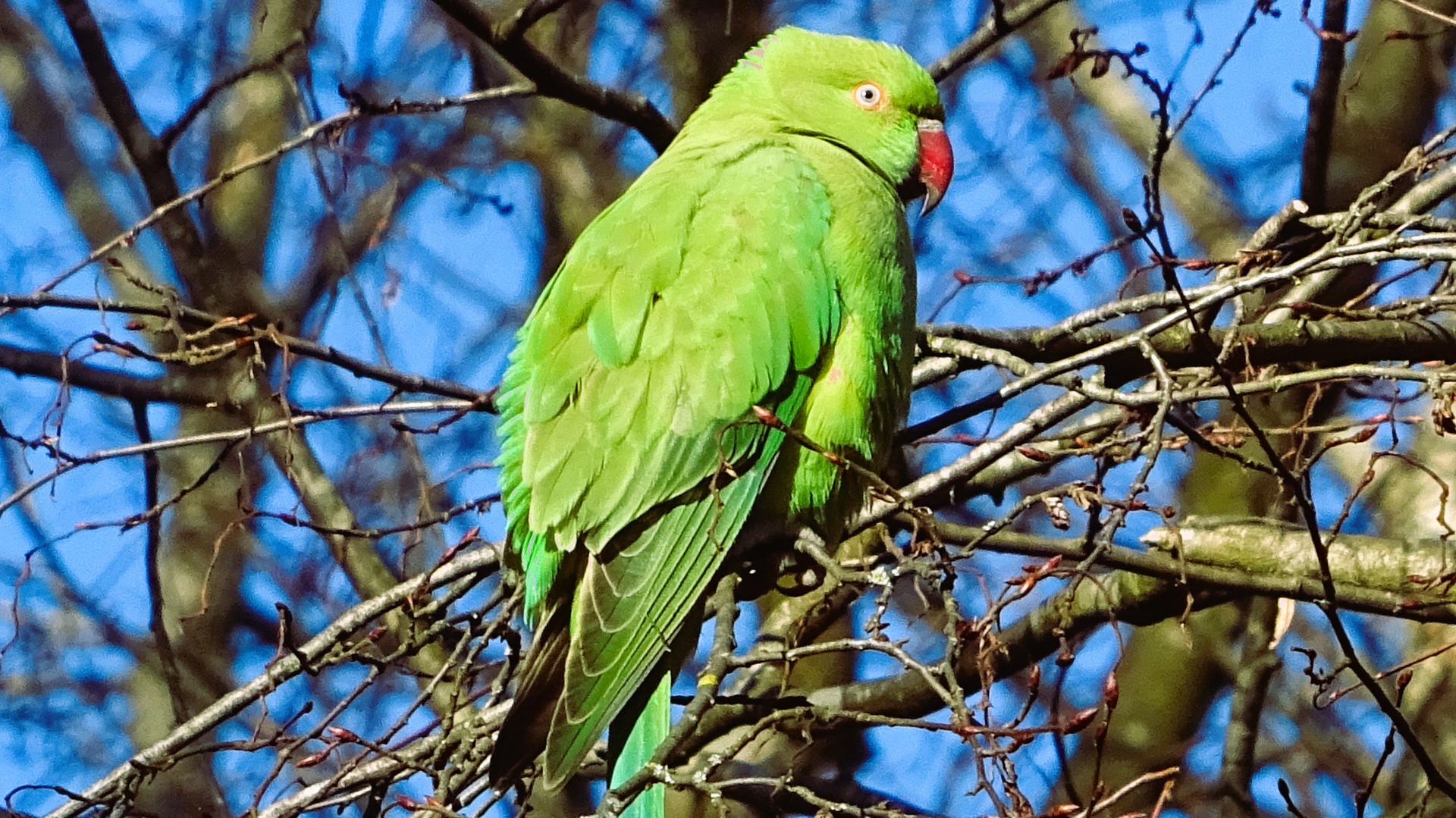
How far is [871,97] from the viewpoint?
4.56 meters

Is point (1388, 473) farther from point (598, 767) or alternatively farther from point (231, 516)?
point (231, 516)

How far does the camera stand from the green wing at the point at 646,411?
3.33m

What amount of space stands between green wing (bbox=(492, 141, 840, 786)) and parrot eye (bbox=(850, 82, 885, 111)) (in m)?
0.74

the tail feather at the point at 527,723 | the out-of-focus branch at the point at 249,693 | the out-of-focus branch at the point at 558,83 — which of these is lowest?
the tail feather at the point at 527,723

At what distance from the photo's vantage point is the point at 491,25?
154 inches

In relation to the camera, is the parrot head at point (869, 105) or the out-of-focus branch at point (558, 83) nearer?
the out-of-focus branch at point (558, 83)

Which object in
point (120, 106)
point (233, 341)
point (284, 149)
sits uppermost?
point (120, 106)

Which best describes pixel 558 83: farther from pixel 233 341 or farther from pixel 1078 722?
pixel 1078 722

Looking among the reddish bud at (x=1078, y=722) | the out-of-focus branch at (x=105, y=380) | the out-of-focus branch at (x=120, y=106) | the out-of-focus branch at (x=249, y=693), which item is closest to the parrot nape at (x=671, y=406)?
the out-of-focus branch at (x=249, y=693)

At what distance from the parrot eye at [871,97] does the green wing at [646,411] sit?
0.74 metres

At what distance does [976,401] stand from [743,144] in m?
1.08

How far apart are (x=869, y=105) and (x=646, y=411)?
1.51 meters

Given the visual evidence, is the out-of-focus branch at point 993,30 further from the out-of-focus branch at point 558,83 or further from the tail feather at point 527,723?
the tail feather at point 527,723

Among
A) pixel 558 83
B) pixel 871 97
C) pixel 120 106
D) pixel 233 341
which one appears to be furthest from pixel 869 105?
pixel 120 106
